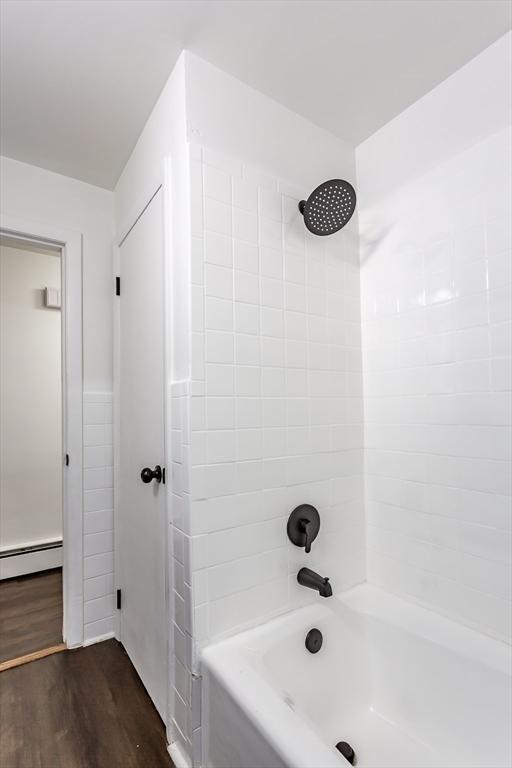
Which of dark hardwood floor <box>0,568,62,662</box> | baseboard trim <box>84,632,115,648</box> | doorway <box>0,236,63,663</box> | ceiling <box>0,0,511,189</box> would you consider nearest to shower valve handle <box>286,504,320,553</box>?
baseboard trim <box>84,632,115,648</box>

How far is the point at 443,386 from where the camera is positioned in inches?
56.6

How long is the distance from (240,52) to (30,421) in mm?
2722

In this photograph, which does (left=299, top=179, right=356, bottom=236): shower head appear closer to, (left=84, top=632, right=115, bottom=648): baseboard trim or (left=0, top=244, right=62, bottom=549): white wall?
(left=84, top=632, right=115, bottom=648): baseboard trim

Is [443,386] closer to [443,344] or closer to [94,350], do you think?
[443,344]

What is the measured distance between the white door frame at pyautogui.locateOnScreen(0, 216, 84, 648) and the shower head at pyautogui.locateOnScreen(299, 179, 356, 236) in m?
1.24

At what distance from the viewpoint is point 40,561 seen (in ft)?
9.37

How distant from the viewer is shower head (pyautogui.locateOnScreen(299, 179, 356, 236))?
1312 millimetres

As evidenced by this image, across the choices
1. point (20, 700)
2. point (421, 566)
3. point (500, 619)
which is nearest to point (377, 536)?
point (421, 566)

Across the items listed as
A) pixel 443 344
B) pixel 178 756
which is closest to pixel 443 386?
pixel 443 344

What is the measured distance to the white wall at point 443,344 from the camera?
1281 millimetres

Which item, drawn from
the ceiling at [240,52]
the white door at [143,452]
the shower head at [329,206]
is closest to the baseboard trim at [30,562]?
the white door at [143,452]

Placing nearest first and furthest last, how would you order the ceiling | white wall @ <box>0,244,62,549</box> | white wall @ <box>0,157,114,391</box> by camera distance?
the ceiling < white wall @ <box>0,157,114,391</box> < white wall @ <box>0,244,62,549</box>

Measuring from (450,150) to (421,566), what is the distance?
5.08 feet

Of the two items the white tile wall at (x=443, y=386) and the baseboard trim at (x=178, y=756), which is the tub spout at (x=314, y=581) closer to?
the white tile wall at (x=443, y=386)
